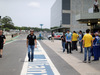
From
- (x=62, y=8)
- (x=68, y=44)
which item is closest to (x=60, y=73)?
(x=68, y=44)

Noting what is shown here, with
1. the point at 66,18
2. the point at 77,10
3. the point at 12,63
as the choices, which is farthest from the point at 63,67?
the point at 77,10

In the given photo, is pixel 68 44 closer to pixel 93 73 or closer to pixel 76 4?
pixel 93 73

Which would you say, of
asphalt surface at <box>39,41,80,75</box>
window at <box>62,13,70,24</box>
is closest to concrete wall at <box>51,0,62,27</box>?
window at <box>62,13,70,24</box>

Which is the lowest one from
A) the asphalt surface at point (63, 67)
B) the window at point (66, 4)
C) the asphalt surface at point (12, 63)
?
the asphalt surface at point (63, 67)

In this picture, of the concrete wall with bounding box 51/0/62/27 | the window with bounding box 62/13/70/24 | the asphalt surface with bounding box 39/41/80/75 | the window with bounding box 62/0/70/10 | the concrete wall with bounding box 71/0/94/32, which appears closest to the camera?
the asphalt surface with bounding box 39/41/80/75

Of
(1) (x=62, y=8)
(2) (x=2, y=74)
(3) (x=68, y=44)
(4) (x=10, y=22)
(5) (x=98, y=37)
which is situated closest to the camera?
(2) (x=2, y=74)

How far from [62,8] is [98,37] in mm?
59899

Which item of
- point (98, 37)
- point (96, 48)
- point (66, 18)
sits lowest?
point (96, 48)

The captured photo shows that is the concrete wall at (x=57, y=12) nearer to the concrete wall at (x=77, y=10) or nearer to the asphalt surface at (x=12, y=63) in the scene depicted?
the concrete wall at (x=77, y=10)

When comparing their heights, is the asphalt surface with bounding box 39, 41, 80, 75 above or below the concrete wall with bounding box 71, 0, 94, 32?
below

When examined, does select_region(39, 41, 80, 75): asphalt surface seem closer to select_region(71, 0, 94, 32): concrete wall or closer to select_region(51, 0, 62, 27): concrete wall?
select_region(71, 0, 94, 32): concrete wall

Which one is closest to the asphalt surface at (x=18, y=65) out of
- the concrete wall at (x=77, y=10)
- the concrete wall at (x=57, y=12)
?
A: the concrete wall at (x=77, y=10)

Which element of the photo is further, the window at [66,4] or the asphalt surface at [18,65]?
the window at [66,4]

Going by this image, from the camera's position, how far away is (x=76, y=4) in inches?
2766
